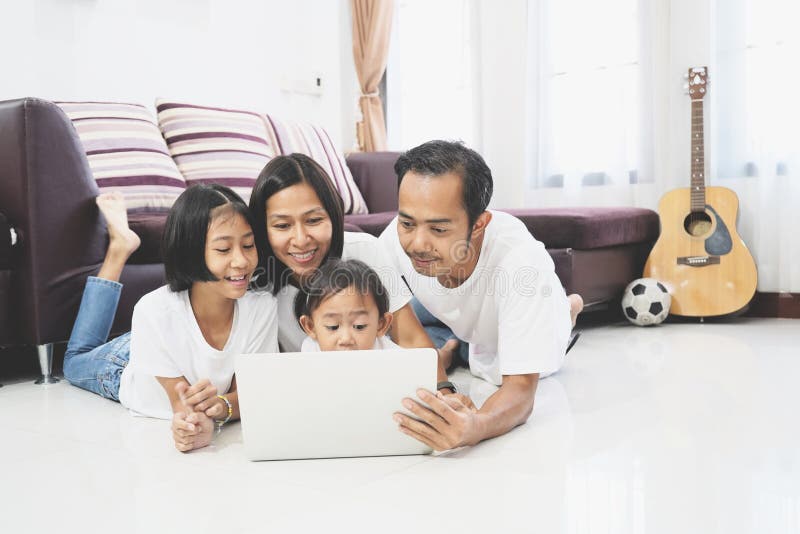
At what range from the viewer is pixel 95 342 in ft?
6.39

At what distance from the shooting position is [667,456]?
1262mm

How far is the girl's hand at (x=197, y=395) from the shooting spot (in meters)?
1.35

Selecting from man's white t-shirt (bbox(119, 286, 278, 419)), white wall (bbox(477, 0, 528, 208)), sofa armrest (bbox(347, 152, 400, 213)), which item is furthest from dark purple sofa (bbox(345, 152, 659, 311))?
man's white t-shirt (bbox(119, 286, 278, 419))

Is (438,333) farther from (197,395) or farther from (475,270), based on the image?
(197,395)

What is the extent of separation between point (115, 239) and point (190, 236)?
0.66 m

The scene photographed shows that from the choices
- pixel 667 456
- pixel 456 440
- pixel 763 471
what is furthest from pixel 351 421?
pixel 763 471

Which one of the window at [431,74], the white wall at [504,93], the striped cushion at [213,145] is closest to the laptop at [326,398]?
the striped cushion at [213,145]

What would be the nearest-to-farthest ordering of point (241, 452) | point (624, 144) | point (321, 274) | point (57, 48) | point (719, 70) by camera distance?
point (241, 452)
point (321, 274)
point (57, 48)
point (719, 70)
point (624, 144)

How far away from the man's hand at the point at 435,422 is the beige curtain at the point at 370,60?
10.4 ft

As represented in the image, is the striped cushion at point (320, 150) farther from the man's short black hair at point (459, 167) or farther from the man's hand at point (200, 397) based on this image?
the man's hand at point (200, 397)

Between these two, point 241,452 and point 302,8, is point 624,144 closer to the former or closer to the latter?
point 302,8

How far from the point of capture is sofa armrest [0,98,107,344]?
1.92m

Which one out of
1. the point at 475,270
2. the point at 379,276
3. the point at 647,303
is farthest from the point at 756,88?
the point at 379,276

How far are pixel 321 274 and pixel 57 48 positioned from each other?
2078 millimetres
